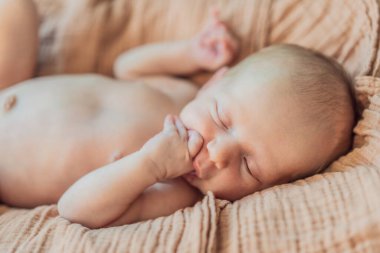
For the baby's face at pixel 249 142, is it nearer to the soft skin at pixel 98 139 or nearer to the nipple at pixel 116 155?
the soft skin at pixel 98 139

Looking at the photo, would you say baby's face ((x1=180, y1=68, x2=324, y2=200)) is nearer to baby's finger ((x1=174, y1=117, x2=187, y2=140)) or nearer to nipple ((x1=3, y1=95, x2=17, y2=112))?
baby's finger ((x1=174, y1=117, x2=187, y2=140))

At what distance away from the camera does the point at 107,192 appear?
1024 mm

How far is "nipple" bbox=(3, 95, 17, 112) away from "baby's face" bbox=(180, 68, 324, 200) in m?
0.50

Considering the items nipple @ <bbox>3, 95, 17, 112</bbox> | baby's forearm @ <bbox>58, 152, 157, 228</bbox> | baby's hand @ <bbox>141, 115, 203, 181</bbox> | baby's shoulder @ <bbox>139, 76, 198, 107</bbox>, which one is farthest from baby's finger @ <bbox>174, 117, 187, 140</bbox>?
nipple @ <bbox>3, 95, 17, 112</bbox>

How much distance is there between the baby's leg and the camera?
1369mm

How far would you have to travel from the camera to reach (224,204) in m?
1.00

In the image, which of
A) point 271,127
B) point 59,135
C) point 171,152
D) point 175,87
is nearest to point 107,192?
point 171,152

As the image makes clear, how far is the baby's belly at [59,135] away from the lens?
1.20m

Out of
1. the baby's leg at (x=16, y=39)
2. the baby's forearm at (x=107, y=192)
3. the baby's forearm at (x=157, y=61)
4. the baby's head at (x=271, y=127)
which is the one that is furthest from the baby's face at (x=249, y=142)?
the baby's leg at (x=16, y=39)

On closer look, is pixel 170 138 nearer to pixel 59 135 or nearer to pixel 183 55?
pixel 59 135

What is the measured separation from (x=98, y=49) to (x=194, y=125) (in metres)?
0.59

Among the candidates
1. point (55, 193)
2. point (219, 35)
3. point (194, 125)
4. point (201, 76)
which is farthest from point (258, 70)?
point (55, 193)

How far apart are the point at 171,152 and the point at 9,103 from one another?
0.49 meters

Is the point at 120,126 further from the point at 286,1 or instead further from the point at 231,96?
the point at 286,1
